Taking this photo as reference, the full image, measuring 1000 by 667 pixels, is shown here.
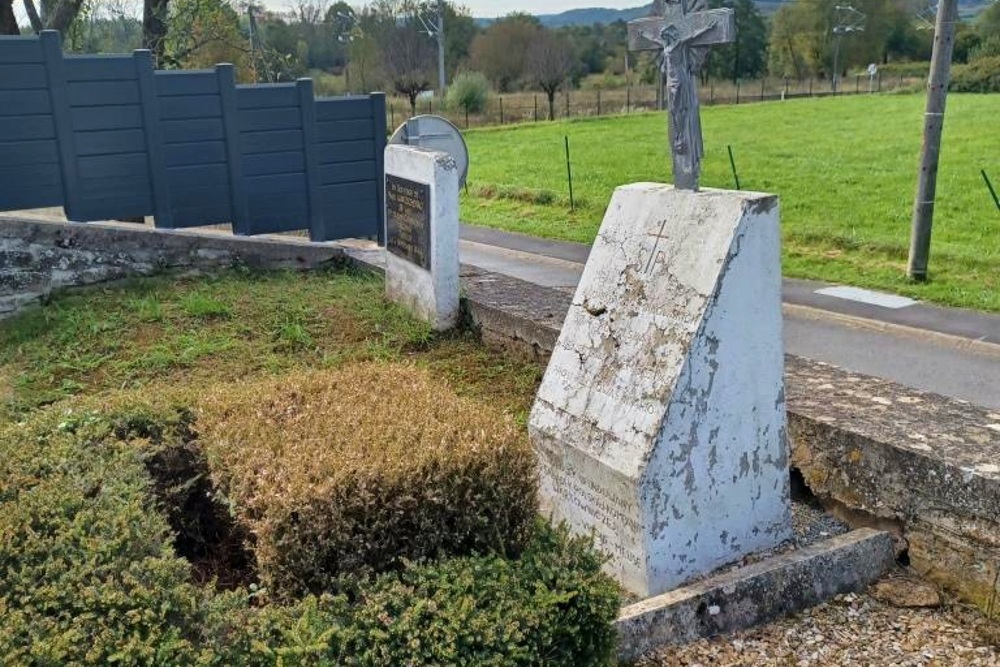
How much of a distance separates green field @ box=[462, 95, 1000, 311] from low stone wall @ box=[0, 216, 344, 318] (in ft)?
23.2

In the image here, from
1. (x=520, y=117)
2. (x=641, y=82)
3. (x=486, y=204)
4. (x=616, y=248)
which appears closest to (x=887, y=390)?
(x=616, y=248)

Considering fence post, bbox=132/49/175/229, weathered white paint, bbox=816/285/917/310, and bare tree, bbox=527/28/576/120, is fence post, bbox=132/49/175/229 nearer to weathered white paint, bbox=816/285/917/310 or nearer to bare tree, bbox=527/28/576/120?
weathered white paint, bbox=816/285/917/310

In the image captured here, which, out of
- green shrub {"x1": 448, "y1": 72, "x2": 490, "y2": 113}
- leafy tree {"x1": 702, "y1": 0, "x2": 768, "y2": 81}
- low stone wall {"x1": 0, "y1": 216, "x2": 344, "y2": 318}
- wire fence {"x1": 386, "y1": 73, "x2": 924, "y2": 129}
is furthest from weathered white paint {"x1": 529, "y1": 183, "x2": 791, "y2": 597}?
leafy tree {"x1": 702, "y1": 0, "x2": 768, "y2": 81}

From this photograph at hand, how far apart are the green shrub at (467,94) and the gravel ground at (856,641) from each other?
3973 cm

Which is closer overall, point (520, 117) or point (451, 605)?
point (451, 605)

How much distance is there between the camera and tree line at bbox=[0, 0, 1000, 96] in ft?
53.0

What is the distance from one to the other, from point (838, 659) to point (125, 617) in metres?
2.38

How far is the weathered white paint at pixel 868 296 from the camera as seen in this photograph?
35.0ft

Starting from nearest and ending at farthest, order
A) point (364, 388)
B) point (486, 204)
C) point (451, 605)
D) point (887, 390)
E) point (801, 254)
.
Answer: point (451, 605), point (364, 388), point (887, 390), point (801, 254), point (486, 204)

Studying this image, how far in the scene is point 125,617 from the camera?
7.80 feet

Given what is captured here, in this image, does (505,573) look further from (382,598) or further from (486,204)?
(486,204)

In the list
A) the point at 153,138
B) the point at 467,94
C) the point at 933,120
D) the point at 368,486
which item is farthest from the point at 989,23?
the point at 368,486

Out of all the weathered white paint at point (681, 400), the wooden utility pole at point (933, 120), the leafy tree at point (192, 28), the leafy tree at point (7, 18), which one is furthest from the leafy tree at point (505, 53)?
the weathered white paint at point (681, 400)

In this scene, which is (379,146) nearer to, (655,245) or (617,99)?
(655,245)
